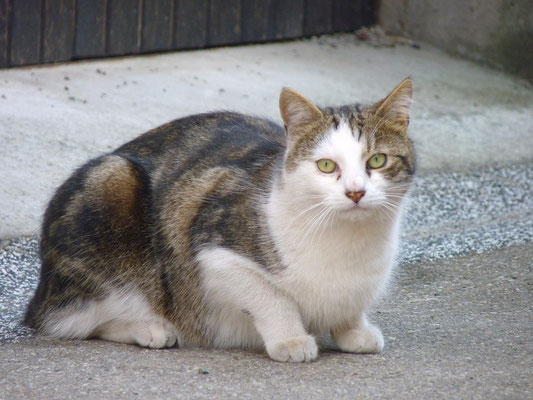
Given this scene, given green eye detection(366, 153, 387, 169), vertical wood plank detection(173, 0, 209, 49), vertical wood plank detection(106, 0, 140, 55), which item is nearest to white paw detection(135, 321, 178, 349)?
green eye detection(366, 153, 387, 169)

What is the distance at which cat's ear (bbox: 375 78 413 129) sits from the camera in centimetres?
337

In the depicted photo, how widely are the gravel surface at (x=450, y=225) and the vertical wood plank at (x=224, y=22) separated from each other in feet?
7.59

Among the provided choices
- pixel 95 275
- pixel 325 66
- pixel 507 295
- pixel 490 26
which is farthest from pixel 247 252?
pixel 490 26

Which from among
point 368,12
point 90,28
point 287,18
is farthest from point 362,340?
point 368,12

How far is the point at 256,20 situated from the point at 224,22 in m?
0.34

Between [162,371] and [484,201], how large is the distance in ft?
10.1

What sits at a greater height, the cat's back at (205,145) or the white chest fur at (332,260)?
the cat's back at (205,145)

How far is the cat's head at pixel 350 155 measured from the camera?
313 cm

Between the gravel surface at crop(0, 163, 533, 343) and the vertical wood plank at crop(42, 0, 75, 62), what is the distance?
2.26 meters

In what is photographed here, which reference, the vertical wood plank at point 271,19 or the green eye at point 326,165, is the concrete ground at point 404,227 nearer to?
the vertical wood plank at point 271,19

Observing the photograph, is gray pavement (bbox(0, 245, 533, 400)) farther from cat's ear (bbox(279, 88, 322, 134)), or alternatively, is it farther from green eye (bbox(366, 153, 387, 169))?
cat's ear (bbox(279, 88, 322, 134))

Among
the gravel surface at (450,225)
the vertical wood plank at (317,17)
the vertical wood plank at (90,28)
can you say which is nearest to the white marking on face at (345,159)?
the gravel surface at (450,225)

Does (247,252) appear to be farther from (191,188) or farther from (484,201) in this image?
(484,201)

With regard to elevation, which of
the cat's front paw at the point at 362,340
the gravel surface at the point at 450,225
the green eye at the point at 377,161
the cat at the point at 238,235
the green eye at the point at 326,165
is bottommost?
the gravel surface at the point at 450,225
